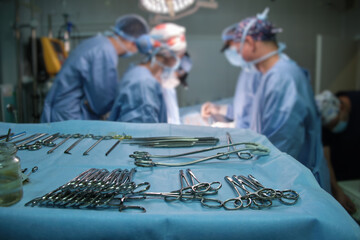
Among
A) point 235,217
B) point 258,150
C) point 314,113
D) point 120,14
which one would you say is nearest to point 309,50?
point 314,113

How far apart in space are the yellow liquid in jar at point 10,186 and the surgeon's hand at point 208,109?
205 cm

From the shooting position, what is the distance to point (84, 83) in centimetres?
236

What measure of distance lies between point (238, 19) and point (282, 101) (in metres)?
1.43

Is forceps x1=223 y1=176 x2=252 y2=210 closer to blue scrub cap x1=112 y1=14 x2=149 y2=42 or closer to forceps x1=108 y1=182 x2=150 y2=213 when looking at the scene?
forceps x1=108 y1=182 x2=150 y2=213

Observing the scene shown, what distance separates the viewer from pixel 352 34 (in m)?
3.03

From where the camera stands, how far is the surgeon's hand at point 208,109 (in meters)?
2.69

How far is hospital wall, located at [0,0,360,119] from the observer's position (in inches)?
111

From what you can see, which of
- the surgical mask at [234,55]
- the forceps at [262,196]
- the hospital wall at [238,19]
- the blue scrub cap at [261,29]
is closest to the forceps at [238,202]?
the forceps at [262,196]

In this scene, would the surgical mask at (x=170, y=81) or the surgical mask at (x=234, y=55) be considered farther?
the surgical mask at (x=170, y=81)

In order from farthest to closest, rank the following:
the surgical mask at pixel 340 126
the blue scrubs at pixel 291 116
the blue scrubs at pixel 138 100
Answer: the surgical mask at pixel 340 126 → the blue scrubs at pixel 138 100 → the blue scrubs at pixel 291 116

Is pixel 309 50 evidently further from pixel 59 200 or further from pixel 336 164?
pixel 59 200

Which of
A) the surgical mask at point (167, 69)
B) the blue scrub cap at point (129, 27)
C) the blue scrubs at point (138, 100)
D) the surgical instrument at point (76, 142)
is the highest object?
the blue scrub cap at point (129, 27)

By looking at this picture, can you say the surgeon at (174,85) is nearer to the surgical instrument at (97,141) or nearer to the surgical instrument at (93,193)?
the surgical instrument at (97,141)

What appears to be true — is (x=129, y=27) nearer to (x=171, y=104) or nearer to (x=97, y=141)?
(x=171, y=104)
